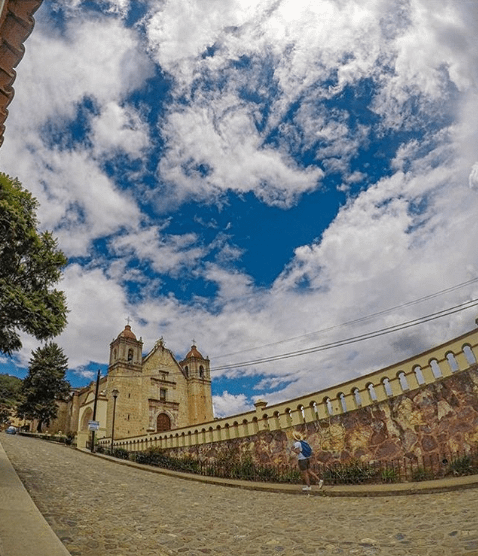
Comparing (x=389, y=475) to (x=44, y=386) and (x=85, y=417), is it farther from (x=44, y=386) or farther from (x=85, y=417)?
(x=44, y=386)

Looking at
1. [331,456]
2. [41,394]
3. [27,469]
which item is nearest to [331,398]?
[331,456]

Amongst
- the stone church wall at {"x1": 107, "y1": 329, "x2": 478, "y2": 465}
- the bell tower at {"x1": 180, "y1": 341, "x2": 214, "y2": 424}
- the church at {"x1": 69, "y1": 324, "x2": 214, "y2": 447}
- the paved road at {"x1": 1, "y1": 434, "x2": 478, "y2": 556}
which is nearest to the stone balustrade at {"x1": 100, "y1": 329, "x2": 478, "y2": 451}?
the stone church wall at {"x1": 107, "y1": 329, "x2": 478, "y2": 465}

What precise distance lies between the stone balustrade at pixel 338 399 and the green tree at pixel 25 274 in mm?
8341

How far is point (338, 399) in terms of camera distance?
1185 centimetres

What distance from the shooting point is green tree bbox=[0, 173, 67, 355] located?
32.0 ft

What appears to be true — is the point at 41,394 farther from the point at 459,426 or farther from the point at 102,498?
the point at 459,426

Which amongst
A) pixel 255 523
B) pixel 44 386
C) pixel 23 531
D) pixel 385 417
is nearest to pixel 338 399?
pixel 385 417

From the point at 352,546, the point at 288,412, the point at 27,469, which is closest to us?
the point at 352,546

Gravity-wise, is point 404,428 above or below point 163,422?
below

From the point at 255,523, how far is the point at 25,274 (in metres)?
9.36

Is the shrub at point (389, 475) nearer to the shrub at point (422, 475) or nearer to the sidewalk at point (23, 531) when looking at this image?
the shrub at point (422, 475)

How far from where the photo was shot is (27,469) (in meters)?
11.3

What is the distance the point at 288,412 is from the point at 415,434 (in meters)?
4.76

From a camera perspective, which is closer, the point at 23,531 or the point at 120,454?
the point at 23,531
